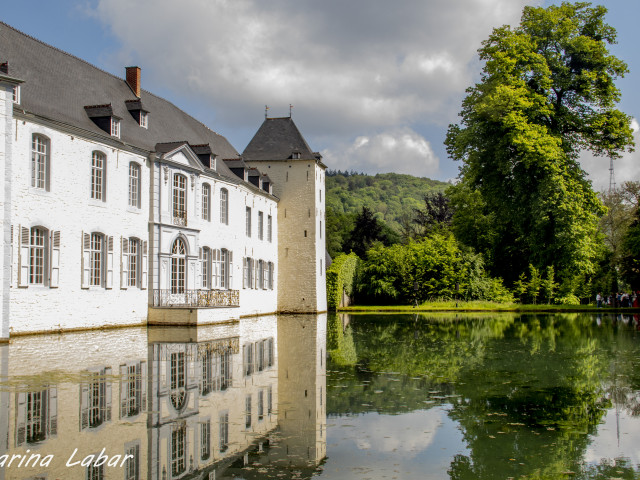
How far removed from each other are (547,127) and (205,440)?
30569mm

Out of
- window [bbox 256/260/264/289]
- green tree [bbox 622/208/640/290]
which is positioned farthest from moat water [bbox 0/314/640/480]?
green tree [bbox 622/208/640/290]

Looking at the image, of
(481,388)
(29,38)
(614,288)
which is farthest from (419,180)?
(481,388)

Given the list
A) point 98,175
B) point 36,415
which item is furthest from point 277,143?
point 36,415

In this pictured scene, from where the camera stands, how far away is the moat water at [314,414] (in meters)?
5.17

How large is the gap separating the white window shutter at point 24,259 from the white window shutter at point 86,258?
7.48ft

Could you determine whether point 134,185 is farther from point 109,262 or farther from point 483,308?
point 483,308

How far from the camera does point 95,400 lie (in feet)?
24.7

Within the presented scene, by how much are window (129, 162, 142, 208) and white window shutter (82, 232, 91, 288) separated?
2.64 meters

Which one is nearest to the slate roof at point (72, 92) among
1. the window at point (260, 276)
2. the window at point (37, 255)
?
the window at point (37, 255)

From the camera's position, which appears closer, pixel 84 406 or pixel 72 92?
pixel 84 406

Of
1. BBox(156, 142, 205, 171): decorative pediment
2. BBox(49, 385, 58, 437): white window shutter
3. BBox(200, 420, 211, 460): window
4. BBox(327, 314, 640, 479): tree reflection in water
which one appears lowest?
BBox(327, 314, 640, 479): tree reflection in water

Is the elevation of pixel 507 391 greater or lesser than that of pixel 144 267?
lesser

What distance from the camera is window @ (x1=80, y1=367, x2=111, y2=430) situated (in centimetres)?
652

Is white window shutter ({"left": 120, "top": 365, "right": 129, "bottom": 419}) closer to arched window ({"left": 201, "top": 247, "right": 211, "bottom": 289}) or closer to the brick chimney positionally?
arched window ({"left": 201, "top": 247, "right": 211, "bottom": 289})
